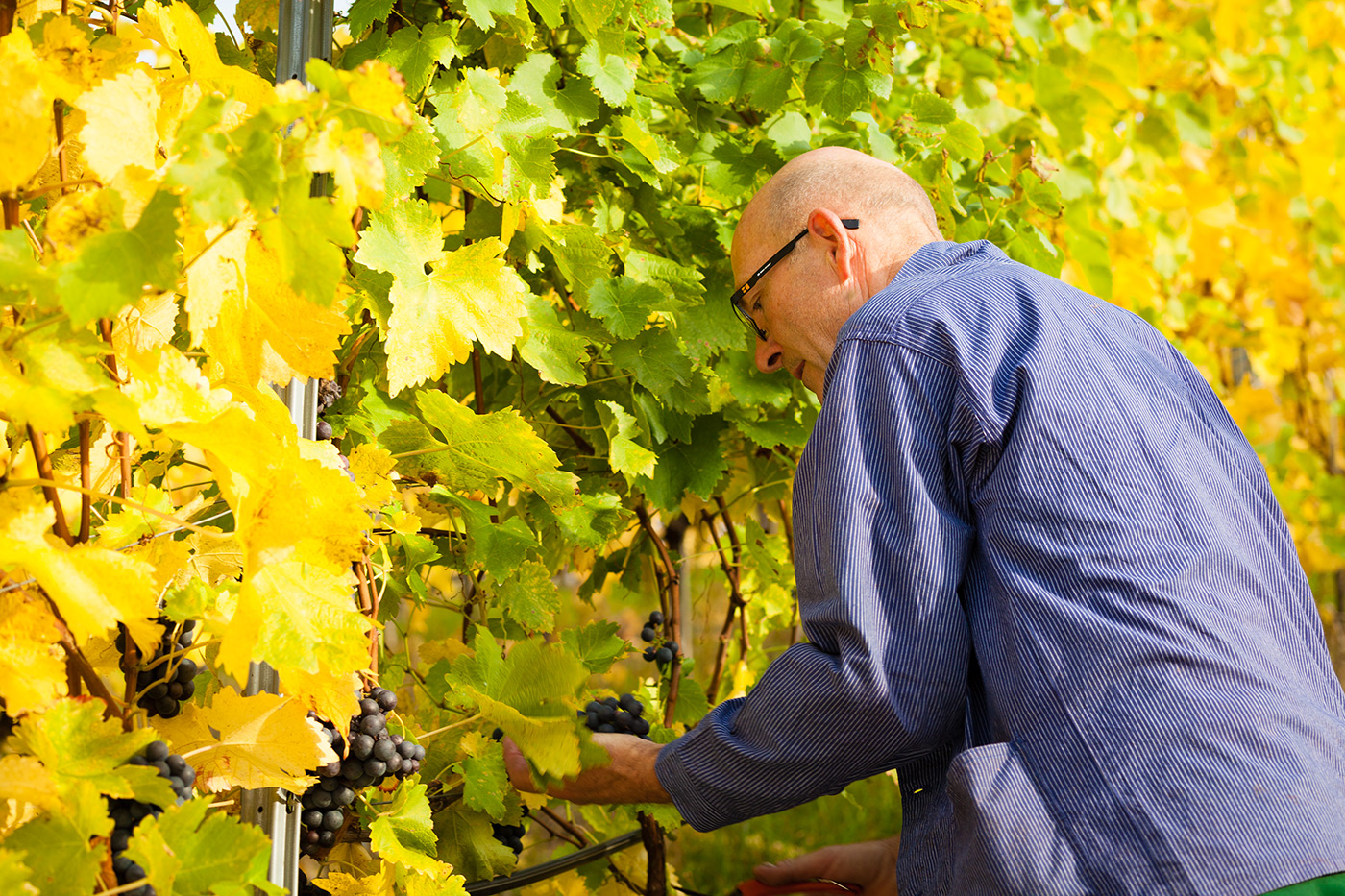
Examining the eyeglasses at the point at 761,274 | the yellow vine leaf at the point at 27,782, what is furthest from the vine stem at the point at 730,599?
the yellow vine leaf at the point at 27,782

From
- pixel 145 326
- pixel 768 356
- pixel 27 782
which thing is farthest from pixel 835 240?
pixel 27 782

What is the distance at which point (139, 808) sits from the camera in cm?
95

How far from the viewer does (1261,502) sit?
4.67ft

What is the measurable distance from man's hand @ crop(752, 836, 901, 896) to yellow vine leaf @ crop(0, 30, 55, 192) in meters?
1.32

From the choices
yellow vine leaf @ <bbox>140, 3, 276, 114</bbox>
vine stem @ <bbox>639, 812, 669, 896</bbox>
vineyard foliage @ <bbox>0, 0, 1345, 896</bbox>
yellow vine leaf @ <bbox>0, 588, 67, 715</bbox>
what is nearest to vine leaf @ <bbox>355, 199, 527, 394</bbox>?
vineyard foliage @ <bbox>0, 0, 1345, 896</bbox>

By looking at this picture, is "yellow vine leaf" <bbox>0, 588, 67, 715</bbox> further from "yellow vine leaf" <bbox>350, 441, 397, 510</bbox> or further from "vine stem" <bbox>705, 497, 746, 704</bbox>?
"vine stem" <bbox>705, 497, 746, 704</bbox>

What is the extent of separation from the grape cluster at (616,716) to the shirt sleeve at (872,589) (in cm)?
26

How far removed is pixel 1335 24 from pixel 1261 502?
15.1 feet

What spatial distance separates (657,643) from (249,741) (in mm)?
1012

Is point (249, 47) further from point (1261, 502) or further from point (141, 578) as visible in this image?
point (1261, 502)

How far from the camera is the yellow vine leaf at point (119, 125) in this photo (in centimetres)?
92

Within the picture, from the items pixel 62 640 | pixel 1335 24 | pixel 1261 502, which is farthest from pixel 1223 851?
pixel 1335 24

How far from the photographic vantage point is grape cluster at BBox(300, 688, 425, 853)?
1248mm

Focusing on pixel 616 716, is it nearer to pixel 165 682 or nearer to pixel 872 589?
pixel 872 589
